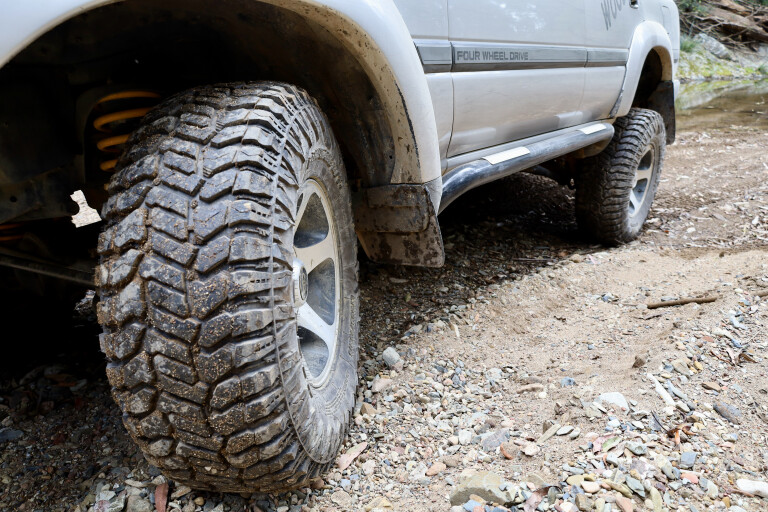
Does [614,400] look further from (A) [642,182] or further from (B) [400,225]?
(A) [642,182]

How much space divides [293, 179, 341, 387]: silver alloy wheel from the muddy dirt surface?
300mm

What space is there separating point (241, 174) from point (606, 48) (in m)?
2.56

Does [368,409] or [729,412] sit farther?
[368,409]

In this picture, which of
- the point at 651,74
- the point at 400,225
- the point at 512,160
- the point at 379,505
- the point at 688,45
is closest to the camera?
the point at 379,505

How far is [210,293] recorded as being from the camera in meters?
1.20

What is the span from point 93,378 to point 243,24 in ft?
4.56

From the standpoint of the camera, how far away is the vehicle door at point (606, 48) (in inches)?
118

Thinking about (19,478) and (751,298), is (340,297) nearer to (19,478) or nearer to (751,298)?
(19,478)

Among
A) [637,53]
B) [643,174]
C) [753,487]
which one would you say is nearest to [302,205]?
[753,487]

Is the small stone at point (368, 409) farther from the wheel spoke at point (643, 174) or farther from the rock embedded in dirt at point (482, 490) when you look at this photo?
the wheel spoke at point (643, 174)

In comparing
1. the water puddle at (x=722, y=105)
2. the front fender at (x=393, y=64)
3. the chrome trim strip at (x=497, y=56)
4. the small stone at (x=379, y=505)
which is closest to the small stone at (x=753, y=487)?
the small stone at (x=379, y=505)

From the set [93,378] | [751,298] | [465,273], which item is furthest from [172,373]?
[751,298]

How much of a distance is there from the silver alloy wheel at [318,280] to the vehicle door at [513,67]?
69 cm

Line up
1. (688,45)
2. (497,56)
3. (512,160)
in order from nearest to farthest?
1. (497,56)
2. (512,160)
3. (688,45)
